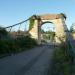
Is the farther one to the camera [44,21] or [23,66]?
[44,21]

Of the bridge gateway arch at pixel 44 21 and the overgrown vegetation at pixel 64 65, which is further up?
the bridge gateway arch at pixel 44 21

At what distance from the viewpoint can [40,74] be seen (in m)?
11.1

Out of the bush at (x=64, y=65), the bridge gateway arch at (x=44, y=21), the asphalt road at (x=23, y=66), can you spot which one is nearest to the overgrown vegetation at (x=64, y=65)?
the bush at (x=64, y=65)

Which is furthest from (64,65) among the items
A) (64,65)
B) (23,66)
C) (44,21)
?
(44,21)

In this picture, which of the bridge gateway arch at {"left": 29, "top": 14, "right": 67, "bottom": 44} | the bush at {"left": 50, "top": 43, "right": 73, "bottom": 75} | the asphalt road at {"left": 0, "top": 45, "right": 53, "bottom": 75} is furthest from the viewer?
the bridge gateway arch at {"left": 29, "top": 14, "right": 67, "bottom": 44}

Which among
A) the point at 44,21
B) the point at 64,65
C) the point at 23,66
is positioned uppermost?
the point at 44,21

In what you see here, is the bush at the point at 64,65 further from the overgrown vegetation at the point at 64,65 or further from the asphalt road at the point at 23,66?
the asphalt road at the point at 23,66

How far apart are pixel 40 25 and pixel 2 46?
35.6 meters

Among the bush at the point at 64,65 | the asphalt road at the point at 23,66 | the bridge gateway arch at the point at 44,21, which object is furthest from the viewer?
the bridge gateway arch at the point at 44,21

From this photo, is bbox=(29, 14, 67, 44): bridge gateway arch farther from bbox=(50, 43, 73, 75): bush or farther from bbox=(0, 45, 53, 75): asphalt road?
bbox=(50, 43, 73, 75): bush

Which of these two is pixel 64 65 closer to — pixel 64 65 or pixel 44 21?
pixel 64 65

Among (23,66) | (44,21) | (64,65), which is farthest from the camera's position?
(44,21)

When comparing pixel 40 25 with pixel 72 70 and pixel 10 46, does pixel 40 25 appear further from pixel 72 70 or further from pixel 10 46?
pixel 72 70

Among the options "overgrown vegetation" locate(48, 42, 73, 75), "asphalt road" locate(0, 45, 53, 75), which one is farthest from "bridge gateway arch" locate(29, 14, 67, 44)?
"overgrown vegetation" locate(48, 42, 73, 75)
